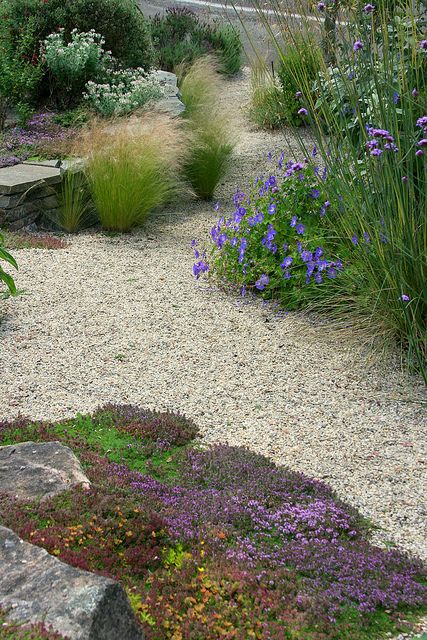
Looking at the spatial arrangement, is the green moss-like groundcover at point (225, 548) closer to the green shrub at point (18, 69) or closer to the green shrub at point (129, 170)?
the green shrub at point (129, 170)

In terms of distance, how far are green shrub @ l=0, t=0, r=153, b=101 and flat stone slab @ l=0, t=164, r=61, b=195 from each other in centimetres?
171

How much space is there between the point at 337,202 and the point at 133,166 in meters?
2.67

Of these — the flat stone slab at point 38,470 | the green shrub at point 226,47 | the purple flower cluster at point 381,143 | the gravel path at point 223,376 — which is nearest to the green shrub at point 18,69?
the gravel path at point 223,376

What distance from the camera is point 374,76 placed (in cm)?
452

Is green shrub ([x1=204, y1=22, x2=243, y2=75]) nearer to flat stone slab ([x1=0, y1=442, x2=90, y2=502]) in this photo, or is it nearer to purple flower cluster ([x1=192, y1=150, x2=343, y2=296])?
purple flower cluster ([x1=192, y1=150, x2=343, y2=296])

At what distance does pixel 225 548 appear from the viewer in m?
3.02

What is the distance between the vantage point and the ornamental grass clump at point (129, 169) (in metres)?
7.47

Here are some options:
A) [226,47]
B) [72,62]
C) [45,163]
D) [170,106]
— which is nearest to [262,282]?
[45,163]

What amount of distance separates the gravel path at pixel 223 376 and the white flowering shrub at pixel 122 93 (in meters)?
3.18

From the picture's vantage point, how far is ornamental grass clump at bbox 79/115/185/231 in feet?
24.5

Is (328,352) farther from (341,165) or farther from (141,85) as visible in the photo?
(141,85)

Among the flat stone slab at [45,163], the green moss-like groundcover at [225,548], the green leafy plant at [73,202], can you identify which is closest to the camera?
the green moss-like groundcover at [225,548]

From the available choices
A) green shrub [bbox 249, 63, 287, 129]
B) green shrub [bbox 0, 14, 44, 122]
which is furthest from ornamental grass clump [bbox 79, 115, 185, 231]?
green shrub [bbox 249, 63, 287, 129]

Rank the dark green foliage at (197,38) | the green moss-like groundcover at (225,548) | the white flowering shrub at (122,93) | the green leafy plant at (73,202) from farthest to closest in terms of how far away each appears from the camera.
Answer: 1. the dark green foliage at (197,38)
2. the white flowering shrub at (122,93)
3. the green leafy plant at (73,202)
4. the green moss-like groundcover at (225,548)
